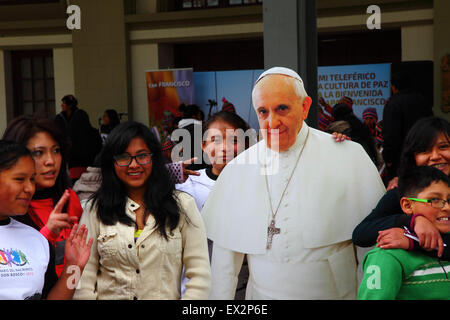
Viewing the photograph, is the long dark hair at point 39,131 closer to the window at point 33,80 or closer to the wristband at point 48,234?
the wristband at point 48,234

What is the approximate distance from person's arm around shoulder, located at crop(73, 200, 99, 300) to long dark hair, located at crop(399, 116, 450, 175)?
1.21m

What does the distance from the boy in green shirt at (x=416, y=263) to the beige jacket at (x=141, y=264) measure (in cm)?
62

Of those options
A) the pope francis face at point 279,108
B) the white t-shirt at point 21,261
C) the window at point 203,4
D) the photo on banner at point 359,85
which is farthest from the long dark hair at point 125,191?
the window at point 203,4

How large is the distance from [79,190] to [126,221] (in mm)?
1675

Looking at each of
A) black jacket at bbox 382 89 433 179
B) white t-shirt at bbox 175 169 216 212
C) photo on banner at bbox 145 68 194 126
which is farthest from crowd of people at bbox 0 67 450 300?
photo on banner at bbox 145 68 194 126

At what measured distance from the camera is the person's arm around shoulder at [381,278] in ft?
7.02

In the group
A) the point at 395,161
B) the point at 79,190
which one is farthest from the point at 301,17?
the point at 395,161

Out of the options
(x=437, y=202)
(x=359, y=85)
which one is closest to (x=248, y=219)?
(x=437, y=202)

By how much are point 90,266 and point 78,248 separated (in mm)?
138

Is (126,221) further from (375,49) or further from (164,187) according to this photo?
(375,49)

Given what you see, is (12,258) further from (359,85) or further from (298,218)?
(359,85)

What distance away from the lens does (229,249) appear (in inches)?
102

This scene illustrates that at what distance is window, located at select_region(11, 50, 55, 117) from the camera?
11.4m

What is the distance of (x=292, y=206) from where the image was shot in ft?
8.14
